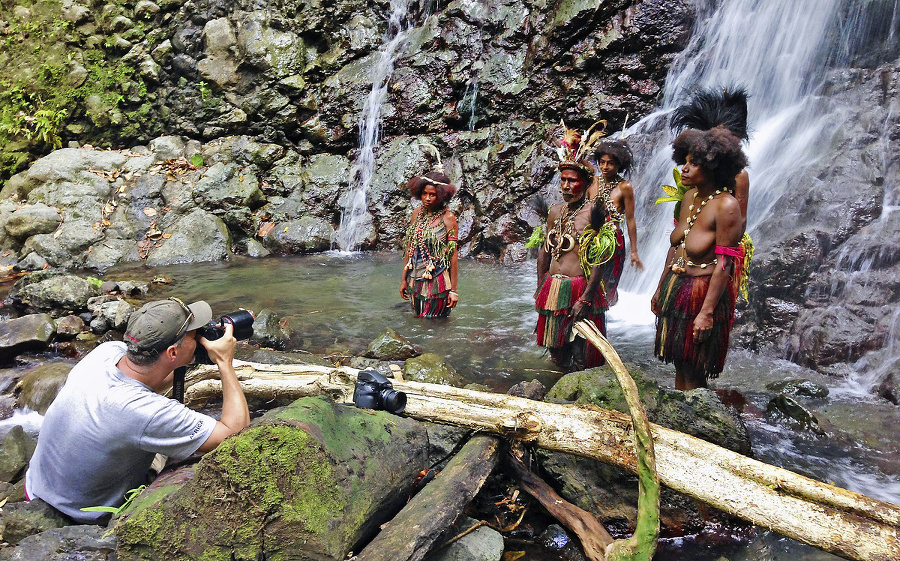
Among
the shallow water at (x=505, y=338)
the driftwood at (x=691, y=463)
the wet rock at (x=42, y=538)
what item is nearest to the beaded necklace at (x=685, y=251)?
the shallow water at (x=505, y=338)

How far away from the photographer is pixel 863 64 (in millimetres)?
7969

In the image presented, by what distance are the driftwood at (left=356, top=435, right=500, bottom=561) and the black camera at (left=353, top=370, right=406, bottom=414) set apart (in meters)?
0.42

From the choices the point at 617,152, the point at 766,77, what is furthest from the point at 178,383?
the point at 766,77

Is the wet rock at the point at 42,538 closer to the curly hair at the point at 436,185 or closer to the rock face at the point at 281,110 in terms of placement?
the curly hair at the point at 436,185

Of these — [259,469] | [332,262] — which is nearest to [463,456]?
[259,469]

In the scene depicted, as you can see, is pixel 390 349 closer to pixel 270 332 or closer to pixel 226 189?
pixel 270 332

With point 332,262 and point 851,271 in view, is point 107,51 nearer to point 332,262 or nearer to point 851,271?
point 332,262

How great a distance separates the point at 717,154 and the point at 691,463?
213 cm

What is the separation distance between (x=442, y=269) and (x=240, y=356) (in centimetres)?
230

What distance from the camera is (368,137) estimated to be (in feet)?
42.6

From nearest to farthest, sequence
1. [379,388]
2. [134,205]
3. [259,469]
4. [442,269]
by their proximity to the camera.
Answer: [259,469] → [379,388] → [442,269] → [134,205]

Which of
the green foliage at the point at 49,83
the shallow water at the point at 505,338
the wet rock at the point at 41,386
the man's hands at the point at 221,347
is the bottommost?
the wet rock at the point at 41,386

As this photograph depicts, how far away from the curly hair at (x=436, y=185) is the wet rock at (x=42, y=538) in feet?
13.7

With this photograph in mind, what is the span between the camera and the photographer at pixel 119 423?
2.38 meters
